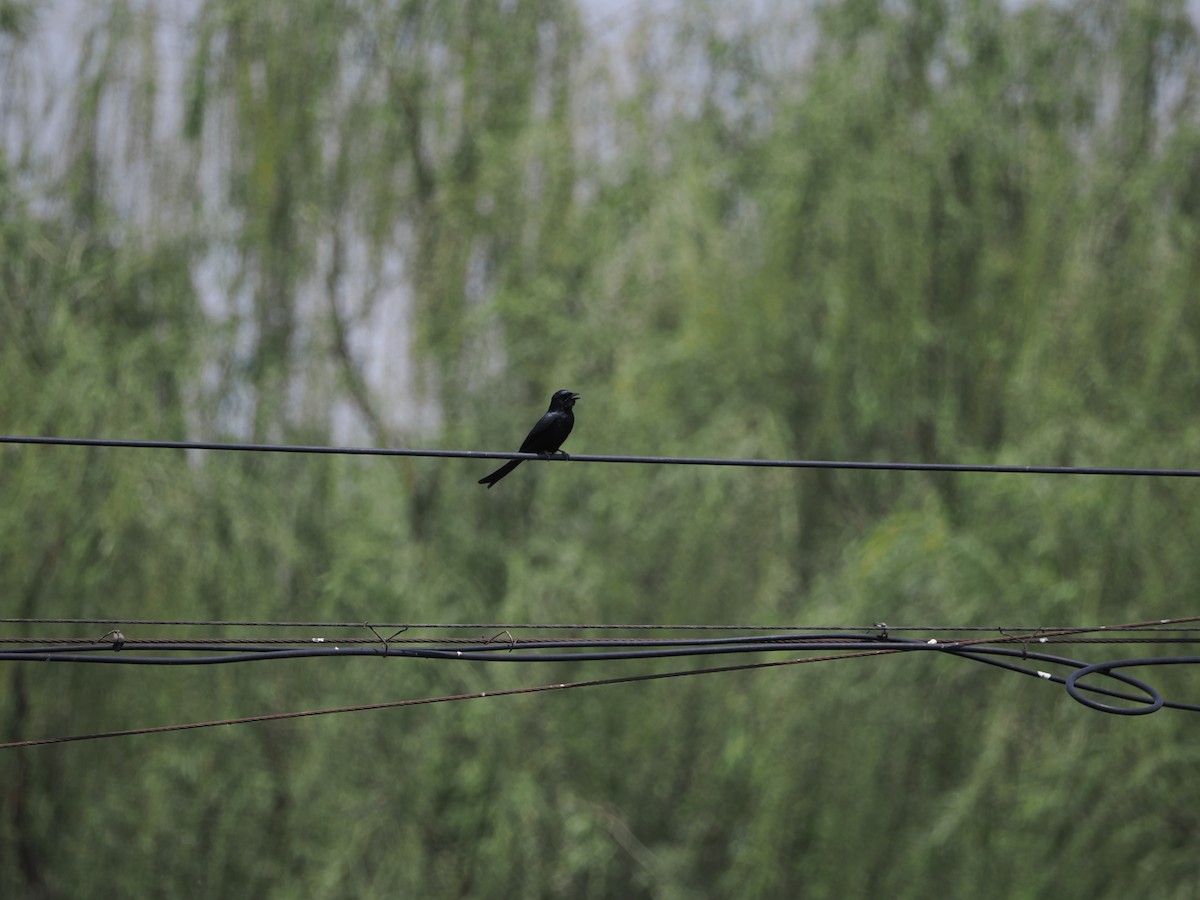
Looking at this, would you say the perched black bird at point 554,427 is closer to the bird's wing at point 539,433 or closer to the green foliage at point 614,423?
the bird's wing at point 539,433

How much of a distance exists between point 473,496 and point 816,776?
3.54 meters

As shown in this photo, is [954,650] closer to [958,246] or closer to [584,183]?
[958,246]

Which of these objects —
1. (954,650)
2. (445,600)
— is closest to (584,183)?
(445,600)

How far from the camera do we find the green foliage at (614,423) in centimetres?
935

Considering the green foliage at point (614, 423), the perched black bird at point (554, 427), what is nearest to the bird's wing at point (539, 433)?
the perched black bird at point (554, 427)

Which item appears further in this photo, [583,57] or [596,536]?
[583,57]

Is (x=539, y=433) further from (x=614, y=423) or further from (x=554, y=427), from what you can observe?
(x=614, y=423)

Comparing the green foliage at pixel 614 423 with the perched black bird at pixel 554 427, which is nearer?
the perched black bird at pixel 554 427

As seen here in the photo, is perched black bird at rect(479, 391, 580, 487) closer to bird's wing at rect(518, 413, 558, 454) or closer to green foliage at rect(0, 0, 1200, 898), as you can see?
bird's wing at rect(518, 413, 558, 454)

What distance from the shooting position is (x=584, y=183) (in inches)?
481

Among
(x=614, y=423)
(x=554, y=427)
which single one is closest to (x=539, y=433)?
(x=554, y=427)

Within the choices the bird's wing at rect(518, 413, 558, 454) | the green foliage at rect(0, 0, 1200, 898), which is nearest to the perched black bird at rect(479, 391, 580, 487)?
the bird's wing at rect(518, 413, 558, 454)

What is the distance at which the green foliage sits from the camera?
30.7 feet

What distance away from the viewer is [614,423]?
1091 centimetres
